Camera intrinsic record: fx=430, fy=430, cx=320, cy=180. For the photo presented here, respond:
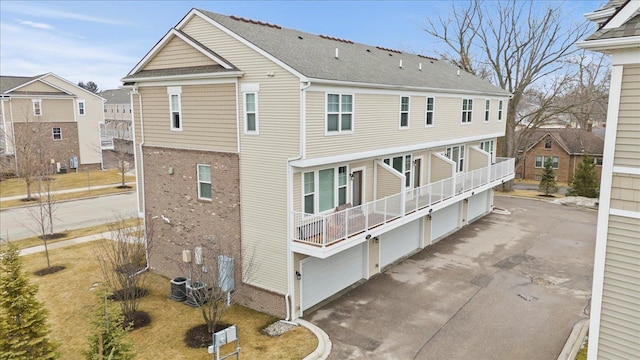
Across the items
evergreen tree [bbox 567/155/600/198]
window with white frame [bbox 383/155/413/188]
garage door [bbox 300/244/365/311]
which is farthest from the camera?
evergreen tree [bbox 567/155/600/198]

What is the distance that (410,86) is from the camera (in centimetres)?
1927

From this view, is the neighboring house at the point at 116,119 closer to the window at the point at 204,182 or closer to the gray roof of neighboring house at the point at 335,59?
the gray roof of neighboring house at the point at 335,59

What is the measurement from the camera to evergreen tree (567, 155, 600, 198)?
37.4 m

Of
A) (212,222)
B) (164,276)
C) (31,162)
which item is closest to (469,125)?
(212,222)

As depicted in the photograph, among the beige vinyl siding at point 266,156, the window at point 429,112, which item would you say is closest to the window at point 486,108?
the window at point 429,112

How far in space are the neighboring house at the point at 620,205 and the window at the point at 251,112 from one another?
31.9ft

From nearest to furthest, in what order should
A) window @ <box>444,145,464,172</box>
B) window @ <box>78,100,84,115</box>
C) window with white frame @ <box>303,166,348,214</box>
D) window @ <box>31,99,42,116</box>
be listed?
window with white frame @ <box>303,166,348,214</box>, window @ <box>444,145,464,172</box>, window @ <box>31,99,42,116</box>, window @ <box>78,100,84,115</box>

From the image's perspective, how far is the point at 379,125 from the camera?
707 inches

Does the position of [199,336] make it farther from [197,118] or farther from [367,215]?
[197,118]

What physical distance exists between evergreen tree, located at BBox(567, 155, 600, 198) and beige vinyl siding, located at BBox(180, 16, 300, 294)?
110 ft

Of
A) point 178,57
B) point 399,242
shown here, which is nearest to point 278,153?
point 178,57

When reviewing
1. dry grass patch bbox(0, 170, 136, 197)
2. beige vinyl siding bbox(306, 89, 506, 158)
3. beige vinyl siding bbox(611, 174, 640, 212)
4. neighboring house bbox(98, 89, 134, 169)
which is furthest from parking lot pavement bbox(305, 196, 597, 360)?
neighboring house bbox(98, 89, 134, 169)

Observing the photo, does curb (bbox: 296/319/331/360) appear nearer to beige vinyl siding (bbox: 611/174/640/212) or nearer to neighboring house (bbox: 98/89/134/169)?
beige vinyl siding (bbox: 611/174/640/212)

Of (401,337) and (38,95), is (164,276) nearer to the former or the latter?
(401,337)
